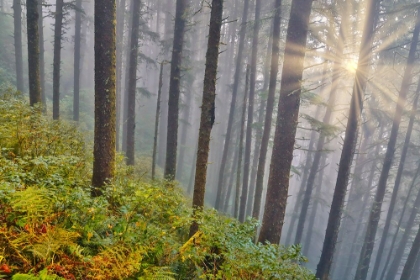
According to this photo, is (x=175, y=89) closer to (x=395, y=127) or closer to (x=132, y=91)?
(x=132, y=91)

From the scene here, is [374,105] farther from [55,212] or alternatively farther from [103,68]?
[55,212]

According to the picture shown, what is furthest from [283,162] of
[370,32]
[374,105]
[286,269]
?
[374,105]

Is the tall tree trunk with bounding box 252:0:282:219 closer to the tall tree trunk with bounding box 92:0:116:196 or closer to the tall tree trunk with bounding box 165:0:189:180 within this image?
the tall tree trunk with bounding box 165:0:189:180

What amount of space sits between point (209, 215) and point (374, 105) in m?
26.1

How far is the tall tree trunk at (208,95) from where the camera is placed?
20.6 feet

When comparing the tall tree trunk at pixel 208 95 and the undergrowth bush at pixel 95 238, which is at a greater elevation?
the tall tree trunk at pixel 208 95

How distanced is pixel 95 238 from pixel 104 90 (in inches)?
143

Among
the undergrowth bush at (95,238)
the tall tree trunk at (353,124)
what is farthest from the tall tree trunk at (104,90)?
the tall tree trunk at (353,124)

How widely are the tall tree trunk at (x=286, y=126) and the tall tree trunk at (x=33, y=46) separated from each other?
938 centimetres

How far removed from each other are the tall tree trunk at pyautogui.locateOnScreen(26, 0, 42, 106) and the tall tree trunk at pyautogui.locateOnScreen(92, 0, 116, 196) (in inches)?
209

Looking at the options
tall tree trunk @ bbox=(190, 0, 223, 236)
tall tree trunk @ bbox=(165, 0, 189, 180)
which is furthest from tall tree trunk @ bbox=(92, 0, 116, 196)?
tall tree trunk @ bbox=(165, 0, 189, 180)

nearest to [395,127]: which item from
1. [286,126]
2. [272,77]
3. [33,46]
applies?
[272,77]

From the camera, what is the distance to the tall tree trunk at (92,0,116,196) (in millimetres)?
6133

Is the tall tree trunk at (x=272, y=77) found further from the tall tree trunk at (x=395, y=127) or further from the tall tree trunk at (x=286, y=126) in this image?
the tall tree trunk at (x=395, y=127)
